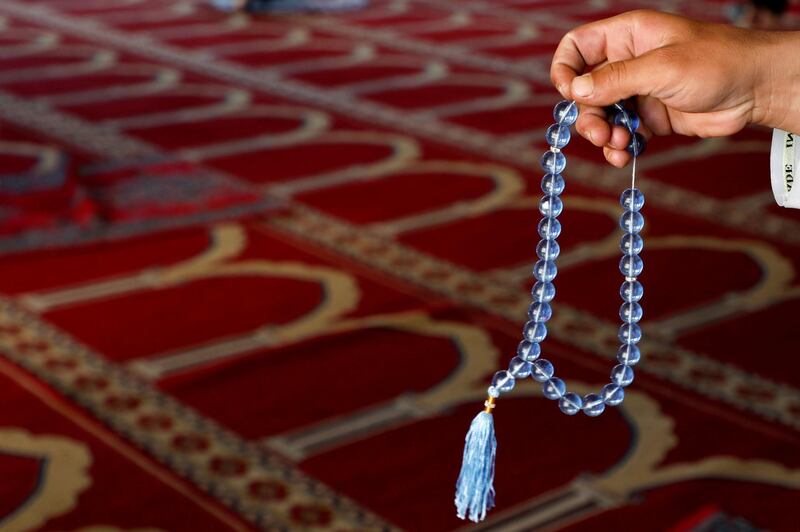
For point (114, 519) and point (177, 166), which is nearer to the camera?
point (114, 519)

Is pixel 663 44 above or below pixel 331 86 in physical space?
above

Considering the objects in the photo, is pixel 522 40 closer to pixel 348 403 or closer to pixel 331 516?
pixel 348 403

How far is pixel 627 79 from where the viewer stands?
1042 millimetres

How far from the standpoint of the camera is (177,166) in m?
3.63

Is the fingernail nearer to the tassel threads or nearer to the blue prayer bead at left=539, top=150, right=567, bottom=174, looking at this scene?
the blue prayer bead at left=539, top=150, right=567, bottom=174

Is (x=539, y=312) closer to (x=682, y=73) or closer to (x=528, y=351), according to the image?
(x=528, y=351)

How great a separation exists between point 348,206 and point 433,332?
34.6 inches

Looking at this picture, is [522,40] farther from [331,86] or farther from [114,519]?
[114,519]

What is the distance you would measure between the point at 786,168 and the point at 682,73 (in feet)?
0.89

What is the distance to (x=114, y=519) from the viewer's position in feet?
5.94

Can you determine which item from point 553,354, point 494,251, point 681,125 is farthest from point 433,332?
point 681,125

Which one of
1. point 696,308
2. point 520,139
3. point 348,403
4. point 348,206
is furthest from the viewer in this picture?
point 520,139

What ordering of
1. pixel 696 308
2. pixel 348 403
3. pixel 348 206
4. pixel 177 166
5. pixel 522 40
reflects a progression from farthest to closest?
pixel 522 40
pixel 177 166
pixel 348 206
pixel 696 308
pixel 348 403

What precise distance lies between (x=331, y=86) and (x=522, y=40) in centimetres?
155
